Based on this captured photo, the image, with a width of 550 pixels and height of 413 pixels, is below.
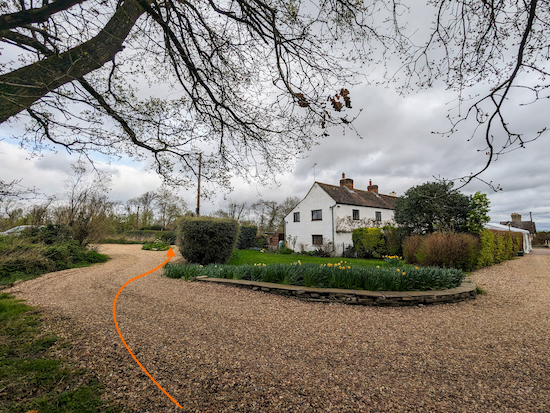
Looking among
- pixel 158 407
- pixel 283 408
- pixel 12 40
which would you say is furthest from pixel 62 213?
pixel 283 408

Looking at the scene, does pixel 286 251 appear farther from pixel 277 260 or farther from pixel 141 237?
pixel 141 237

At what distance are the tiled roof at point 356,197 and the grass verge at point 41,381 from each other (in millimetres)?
17606

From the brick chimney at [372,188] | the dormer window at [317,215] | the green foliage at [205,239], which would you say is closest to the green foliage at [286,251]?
the dormer window at [317,215]

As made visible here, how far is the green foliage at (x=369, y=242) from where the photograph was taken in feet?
49.9

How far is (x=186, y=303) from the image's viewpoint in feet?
17.7

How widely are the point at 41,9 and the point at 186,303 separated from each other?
495 centimetres

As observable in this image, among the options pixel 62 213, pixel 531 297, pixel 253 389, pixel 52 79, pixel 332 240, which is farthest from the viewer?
pixel 332 240

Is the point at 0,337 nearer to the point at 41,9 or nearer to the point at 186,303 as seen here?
the point at 186,303

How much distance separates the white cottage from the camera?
61.5ft

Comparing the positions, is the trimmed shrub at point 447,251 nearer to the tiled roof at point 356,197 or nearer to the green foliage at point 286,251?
the tiled roof at point 356,197

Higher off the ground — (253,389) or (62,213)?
(62,213)

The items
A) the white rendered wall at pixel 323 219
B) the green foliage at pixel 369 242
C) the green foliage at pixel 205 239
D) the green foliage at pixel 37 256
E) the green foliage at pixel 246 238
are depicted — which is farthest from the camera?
the green foliage at pixel 246 238

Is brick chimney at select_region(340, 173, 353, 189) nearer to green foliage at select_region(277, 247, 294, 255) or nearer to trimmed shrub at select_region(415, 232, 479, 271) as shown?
green foliage at select_region(277, 247, 294, 255)

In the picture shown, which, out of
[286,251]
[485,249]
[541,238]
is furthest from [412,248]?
[541,238]
